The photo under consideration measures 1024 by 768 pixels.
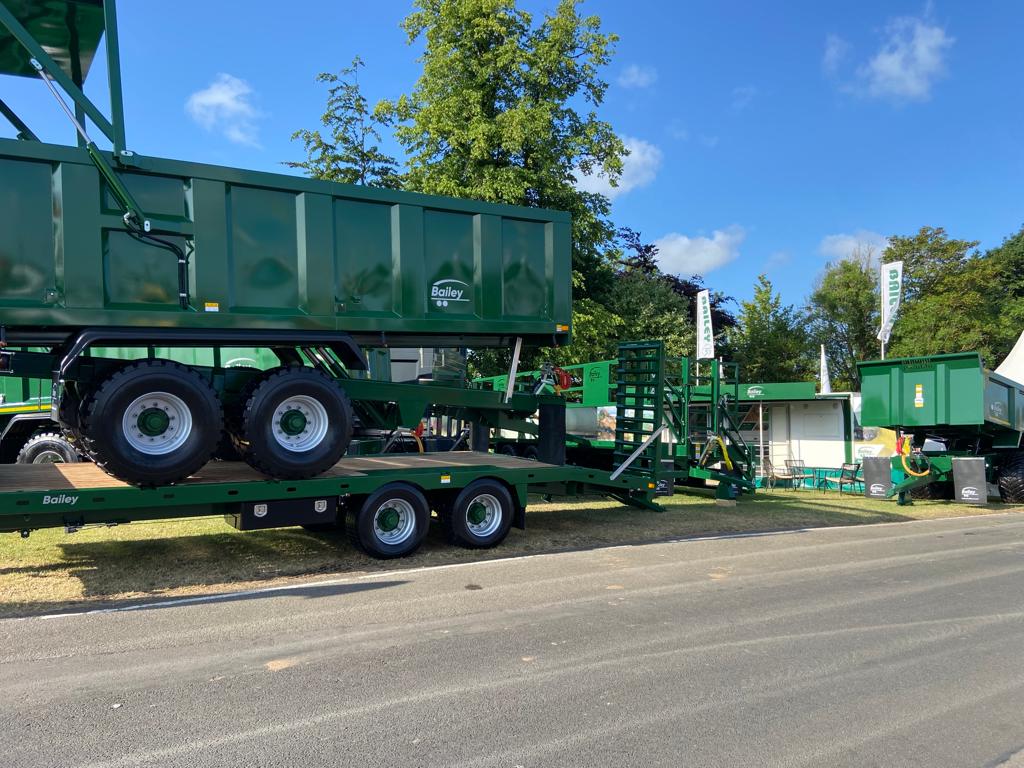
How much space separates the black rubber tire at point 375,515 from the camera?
8578 mm

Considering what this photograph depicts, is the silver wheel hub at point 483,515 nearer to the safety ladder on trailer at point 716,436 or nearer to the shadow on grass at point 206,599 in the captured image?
the shadow on grass at point 206,599

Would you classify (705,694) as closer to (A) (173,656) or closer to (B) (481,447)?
(A) (173,656)

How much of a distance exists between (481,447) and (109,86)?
23.8 feet

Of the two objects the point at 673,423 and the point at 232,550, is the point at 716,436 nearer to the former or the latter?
the point at 673,423

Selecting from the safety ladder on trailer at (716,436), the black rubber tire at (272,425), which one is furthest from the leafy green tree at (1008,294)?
the black rubber tire at (272,425)

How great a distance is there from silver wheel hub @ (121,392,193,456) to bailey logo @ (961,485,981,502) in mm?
15368

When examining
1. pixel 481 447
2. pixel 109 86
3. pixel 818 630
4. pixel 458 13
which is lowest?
pixel 818 630

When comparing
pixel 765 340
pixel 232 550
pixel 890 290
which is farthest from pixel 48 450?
pixel 765 340

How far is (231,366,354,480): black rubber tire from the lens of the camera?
7.93 meters

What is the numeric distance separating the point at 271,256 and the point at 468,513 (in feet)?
12.5

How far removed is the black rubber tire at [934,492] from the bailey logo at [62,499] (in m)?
16.8

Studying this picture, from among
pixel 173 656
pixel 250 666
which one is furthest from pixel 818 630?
pixel 173 656

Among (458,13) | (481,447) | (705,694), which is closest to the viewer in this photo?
(705,694)

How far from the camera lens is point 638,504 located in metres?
12.0
